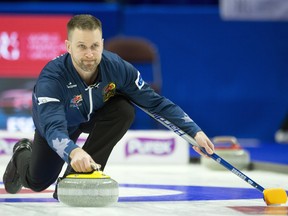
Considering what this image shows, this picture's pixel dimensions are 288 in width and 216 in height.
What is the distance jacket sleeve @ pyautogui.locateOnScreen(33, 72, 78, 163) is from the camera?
369 cm

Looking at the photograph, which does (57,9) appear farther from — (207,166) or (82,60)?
(82,60)

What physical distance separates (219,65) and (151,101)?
5926 mm

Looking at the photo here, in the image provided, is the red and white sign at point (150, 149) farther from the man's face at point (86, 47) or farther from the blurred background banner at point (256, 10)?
the man's face at point (86, 47)

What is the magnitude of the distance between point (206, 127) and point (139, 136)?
269 cm

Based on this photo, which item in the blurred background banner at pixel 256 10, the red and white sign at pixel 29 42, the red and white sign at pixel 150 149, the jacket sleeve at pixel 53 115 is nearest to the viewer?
the jacket sleeve at pixel 53 115

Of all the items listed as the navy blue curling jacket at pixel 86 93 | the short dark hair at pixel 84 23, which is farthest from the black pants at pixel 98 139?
the short dark hair at pixel 84 23

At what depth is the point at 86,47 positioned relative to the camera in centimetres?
395

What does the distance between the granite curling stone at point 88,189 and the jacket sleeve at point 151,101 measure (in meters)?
0.63

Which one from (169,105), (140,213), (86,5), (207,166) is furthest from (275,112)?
(140,213)

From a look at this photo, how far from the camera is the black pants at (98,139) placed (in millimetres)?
4367

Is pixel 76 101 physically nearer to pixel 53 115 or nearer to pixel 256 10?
pixel 53 115

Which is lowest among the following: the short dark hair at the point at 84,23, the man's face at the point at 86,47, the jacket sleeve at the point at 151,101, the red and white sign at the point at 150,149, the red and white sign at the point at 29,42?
the red and white sign at the point at 150,149

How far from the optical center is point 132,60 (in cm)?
961

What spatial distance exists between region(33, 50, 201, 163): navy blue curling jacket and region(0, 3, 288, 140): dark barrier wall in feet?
18.5
